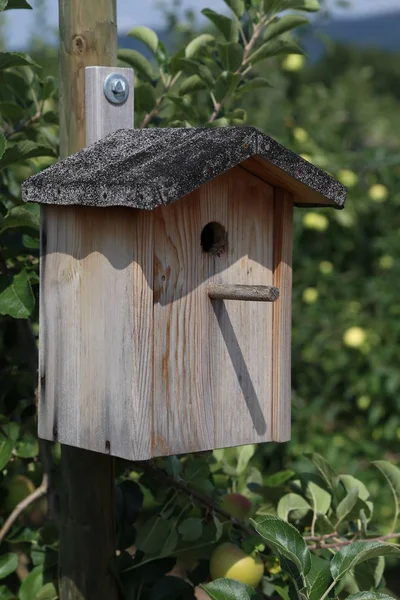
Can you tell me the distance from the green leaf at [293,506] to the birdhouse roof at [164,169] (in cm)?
70

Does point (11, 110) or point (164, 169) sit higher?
point (11, 110)

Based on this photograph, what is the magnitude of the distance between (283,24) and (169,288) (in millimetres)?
777

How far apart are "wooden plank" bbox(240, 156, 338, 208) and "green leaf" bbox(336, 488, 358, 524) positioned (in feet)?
2.01

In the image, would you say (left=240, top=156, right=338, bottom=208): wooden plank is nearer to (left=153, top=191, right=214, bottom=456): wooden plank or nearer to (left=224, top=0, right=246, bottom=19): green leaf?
(left=153, top=191, right=214, bottom=456): wooden plank

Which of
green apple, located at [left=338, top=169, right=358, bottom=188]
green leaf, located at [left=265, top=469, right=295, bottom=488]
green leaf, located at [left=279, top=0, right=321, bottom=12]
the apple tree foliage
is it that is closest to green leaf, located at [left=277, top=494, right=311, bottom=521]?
the apple tree foliage

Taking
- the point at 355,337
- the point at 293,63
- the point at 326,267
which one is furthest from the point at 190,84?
the point at 293,63

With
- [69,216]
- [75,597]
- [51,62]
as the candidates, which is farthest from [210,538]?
[51,62]

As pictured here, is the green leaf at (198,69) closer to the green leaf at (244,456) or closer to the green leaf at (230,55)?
the green leaf at (230,55)

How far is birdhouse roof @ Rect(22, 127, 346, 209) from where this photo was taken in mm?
1455

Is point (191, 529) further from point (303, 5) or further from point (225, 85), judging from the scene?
point (303, 5)

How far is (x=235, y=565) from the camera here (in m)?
1.93

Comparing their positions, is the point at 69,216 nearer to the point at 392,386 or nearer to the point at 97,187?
the point at 97,187

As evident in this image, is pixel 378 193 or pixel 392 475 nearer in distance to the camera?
pixel 392 475

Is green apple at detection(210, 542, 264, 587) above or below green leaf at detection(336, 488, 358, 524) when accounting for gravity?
below
